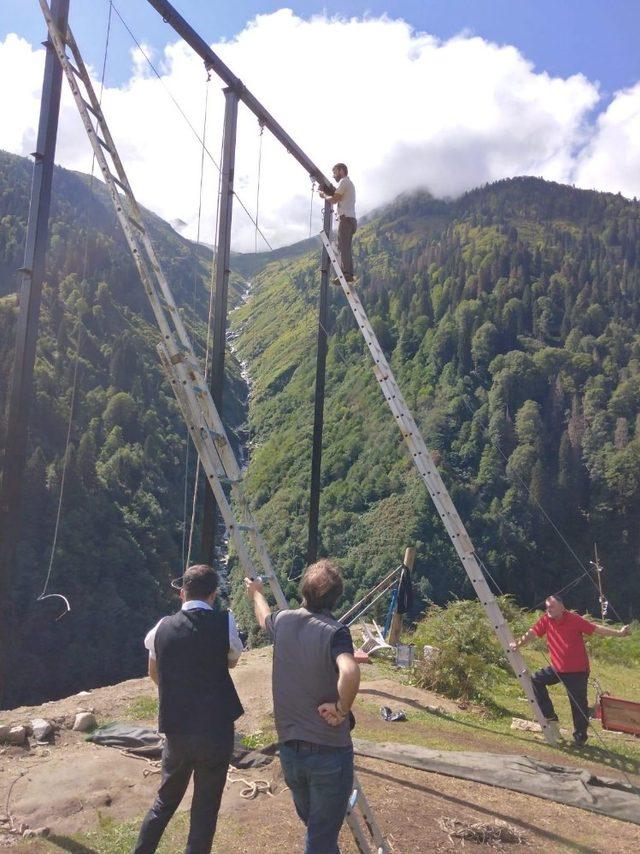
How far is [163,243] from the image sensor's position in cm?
14300

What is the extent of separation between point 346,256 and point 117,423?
239 ft

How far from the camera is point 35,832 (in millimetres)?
4590

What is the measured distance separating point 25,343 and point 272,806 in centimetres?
394

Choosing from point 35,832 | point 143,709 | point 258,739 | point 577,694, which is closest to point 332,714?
point 35,832

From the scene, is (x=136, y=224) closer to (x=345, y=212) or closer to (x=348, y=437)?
(x=345, y=212)

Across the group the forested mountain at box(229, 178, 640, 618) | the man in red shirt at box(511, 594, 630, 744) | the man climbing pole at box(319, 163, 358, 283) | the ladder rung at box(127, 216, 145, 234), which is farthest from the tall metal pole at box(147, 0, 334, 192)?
the forested mountain at box(229, 178, 640, 618)

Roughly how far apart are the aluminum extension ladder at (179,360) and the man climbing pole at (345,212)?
144 inches

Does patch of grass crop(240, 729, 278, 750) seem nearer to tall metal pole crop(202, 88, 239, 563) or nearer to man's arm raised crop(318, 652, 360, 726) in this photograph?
tall metal pole crop(202, 88, 239, 563)

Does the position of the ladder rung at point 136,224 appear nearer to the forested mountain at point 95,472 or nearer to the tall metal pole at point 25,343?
the tall metal pole at point 25,343

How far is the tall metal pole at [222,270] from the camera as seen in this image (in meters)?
7.43

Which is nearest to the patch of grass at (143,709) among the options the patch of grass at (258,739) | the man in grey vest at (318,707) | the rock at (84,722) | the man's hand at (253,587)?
the rock at (84,722)

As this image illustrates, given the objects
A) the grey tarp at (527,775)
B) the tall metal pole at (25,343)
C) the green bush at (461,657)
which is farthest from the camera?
the green bush at (461,657)

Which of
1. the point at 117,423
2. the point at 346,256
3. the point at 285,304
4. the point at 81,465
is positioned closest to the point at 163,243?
the point at 285,304

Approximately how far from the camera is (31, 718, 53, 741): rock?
21.2ft
